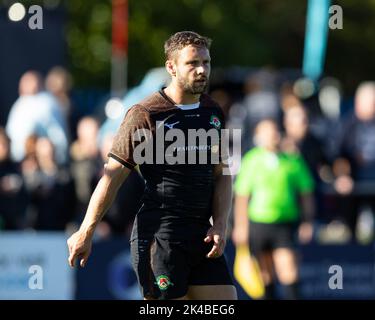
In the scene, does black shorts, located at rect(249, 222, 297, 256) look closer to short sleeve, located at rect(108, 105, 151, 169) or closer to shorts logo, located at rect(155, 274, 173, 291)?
shorts logo, located at rect(155, 274, 173, 291)

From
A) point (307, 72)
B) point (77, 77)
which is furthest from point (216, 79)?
point (77, 77)

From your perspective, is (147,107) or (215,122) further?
(215,122)

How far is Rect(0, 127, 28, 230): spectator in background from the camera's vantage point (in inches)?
547

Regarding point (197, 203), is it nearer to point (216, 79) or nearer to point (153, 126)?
point (153, 126)

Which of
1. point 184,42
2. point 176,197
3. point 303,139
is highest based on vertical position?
point 184,42

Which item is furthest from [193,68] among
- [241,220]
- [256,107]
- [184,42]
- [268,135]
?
[256,107]

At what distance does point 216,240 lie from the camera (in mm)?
8031

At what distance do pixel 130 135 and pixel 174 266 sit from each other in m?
0.96

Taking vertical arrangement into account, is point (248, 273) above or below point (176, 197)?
A: below

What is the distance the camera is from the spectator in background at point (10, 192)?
13.9m

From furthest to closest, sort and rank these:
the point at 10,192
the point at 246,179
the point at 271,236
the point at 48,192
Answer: the point at 48,192, the point at 10,192, the point at 246,179, the point at 271,236

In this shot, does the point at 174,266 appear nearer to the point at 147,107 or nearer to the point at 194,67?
the point at 147,107

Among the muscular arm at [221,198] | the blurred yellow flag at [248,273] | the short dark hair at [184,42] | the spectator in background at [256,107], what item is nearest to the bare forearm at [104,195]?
the muscular arm at [221,198]

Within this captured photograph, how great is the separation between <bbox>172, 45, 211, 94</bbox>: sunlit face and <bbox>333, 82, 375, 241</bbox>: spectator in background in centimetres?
824
